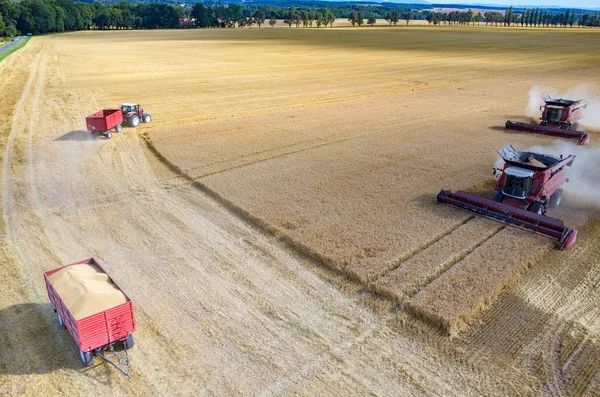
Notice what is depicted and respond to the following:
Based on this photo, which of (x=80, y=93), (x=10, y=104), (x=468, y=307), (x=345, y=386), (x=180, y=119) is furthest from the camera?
(x=80, y=93)

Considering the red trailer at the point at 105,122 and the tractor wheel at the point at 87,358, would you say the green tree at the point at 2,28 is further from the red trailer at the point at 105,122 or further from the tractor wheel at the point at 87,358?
the tractor wheel at the point at 87,358

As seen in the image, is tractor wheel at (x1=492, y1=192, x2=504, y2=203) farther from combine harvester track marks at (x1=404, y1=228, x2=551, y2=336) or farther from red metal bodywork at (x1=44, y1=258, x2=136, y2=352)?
red metal bodywork at (x1=44, y1=258, x2=136, y2=352)

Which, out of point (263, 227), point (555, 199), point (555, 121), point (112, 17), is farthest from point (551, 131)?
point (112, 17)

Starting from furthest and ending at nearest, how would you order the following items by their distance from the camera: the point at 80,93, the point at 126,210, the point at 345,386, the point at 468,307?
the point at 80,93 → the point at 126,210 → the point at 468,307 → the point at 345,386

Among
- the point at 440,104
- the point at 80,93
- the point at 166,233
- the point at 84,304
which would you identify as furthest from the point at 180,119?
the point at 84,304

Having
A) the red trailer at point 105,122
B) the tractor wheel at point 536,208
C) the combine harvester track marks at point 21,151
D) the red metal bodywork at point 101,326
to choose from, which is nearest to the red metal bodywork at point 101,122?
the red trailer at point 105,122

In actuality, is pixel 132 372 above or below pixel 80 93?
below

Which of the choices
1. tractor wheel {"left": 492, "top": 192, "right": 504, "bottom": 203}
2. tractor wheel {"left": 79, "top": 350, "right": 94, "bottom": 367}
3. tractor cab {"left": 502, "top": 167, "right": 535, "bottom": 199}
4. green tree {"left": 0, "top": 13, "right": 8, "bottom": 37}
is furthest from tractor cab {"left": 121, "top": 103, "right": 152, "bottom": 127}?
green tree {"left": 0, "top": 13, "right": 8, "bottom": 37}

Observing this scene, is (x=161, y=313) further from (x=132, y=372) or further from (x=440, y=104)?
(x=440, y=104)

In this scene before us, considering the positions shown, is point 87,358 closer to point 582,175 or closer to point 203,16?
point 582,175
